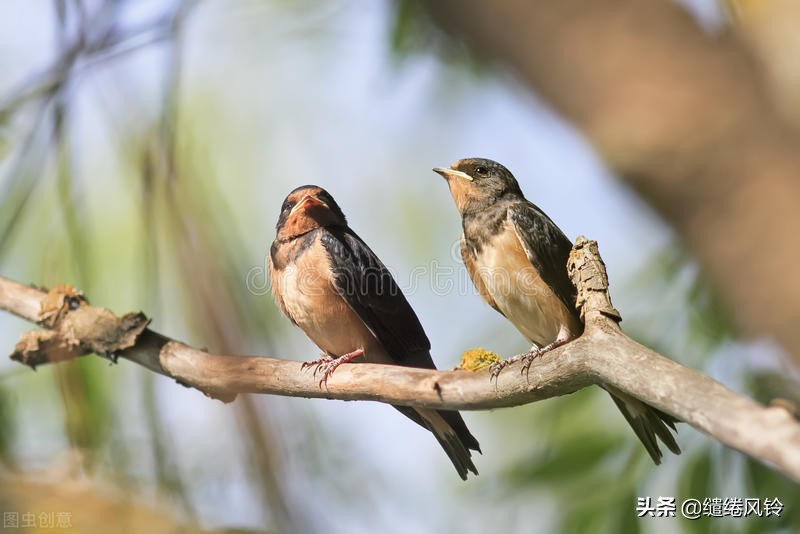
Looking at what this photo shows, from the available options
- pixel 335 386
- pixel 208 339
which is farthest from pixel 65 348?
pixel 208 339

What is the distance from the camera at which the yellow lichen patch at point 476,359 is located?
11.9 ft

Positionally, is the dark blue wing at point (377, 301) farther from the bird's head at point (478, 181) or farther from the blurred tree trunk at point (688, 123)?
the blurred tree trunk at point (688, 123)

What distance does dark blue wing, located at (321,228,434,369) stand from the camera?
4539mm

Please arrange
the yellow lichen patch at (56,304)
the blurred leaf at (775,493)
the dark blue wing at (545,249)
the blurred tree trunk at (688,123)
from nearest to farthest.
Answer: the blurred tree trunk at (688,123) < the blurred leaf at (775,493) < the yellow lichen patch at (56,304) < the dark blue wing at (545,249)

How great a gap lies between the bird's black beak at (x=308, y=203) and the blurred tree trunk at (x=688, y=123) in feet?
10.7

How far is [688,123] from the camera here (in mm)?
1255

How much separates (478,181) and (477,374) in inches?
62.4

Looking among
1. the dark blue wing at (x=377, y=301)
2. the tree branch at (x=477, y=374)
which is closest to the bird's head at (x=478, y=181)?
the dark blue wing at (x=377, y=301)

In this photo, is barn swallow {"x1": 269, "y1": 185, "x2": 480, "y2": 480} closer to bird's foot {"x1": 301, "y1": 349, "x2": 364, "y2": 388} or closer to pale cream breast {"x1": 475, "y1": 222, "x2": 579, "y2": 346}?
bird's foot {"x1": 301, "y1": 349, "x2": 364, "y2": 388}

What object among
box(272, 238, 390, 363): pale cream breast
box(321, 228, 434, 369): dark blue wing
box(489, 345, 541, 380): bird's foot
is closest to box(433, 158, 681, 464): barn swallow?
box(321, 228, 434, 369): dark blue wing

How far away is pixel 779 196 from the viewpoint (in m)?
1.09

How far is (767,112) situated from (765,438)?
93 cm

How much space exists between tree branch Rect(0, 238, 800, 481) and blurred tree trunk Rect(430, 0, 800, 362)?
2.22 feet

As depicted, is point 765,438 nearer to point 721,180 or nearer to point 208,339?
point 721,180
